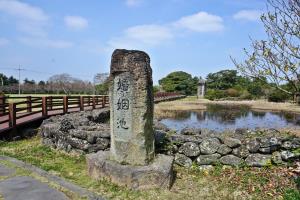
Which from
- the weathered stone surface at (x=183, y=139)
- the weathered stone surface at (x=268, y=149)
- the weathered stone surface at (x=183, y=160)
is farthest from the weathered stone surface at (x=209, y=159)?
the weathered stone surface at (x=268, y=149)

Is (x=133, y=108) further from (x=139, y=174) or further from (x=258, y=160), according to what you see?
(x=258, y=160)

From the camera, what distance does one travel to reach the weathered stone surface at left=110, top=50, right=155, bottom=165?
5938mm

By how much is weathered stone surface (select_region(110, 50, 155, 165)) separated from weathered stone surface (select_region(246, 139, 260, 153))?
1979mm

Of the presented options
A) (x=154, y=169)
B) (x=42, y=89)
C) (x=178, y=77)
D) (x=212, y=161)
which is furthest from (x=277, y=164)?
(x=42, y=89)

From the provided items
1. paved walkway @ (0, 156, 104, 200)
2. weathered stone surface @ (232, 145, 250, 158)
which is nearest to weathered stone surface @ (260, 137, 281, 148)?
weathered stone surface @ (232, 145, 250, 158)

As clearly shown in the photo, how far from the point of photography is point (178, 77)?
73125 mm

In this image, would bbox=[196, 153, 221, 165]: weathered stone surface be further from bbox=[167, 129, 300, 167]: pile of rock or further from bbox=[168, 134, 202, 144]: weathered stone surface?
bbox=[168, 134, 202, 144]: weathered stone surface

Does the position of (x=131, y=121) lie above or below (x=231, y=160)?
above

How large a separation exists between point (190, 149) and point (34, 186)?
3.20 meters

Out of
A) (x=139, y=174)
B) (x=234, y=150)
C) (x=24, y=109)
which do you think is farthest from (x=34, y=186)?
(x=24, y=109)

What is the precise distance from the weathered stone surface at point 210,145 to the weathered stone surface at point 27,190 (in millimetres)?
3055

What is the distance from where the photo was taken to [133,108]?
598 centimetres

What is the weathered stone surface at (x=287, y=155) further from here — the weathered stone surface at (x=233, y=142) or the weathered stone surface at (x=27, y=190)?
the weathered stone surface at (x=27, y=190)

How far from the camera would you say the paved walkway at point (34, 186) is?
16.2 feet
